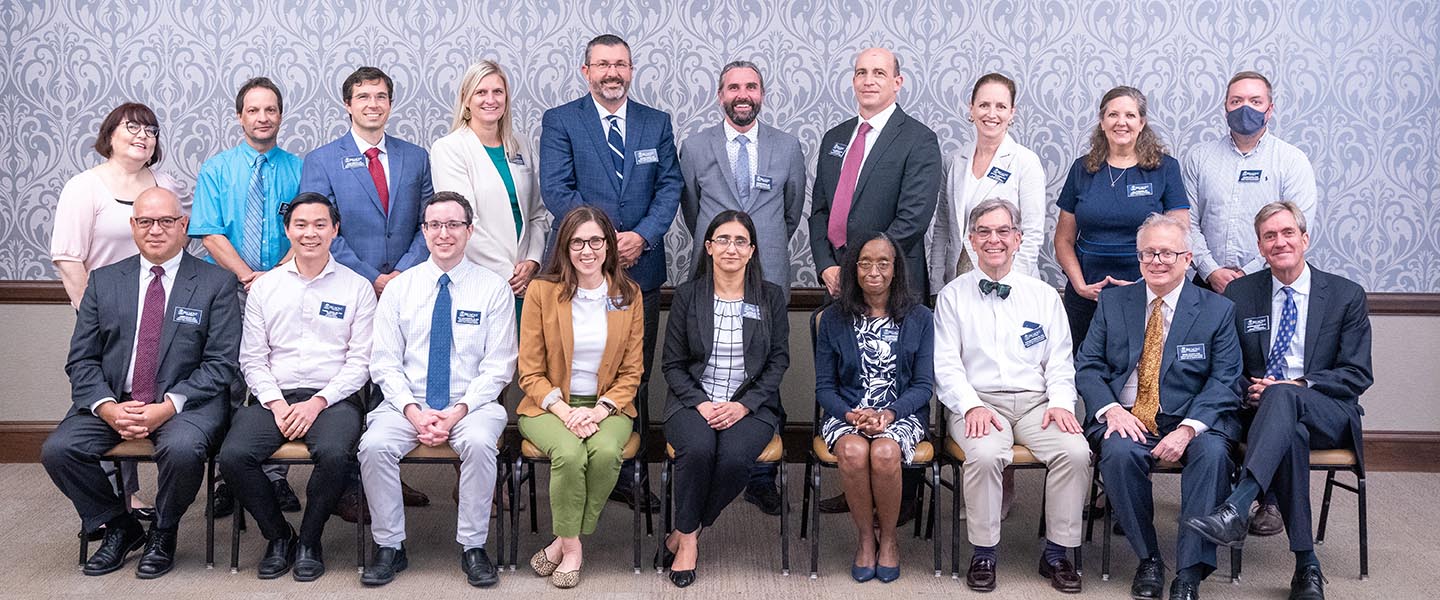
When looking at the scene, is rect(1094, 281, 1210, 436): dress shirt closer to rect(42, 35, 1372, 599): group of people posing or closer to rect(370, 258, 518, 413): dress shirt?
rect(42, 35, 1372, 599): group of people posing

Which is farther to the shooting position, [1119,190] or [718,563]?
[1119,190]

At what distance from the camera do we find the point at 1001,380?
12.9ft

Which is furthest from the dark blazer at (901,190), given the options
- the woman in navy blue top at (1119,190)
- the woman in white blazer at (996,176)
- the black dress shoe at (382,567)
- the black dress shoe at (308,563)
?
the black dress shoe at (308,563)

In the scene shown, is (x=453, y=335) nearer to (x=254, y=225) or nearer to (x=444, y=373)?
(x=444, y=373)

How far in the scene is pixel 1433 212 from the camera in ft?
16.9

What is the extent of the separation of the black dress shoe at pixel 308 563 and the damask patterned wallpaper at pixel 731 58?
198cm

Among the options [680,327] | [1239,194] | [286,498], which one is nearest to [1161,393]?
[1239,194]

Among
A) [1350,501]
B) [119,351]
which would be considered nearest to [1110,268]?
[1350,501]

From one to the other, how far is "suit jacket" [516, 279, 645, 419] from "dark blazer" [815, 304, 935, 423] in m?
0.64

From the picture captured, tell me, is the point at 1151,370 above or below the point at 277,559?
above

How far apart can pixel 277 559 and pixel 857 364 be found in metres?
1.95

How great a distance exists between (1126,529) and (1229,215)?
1.42m

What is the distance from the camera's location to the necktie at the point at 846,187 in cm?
437

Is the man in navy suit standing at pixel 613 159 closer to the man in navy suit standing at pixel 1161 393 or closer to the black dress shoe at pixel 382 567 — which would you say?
the black dress shoe at pixel 382 567
